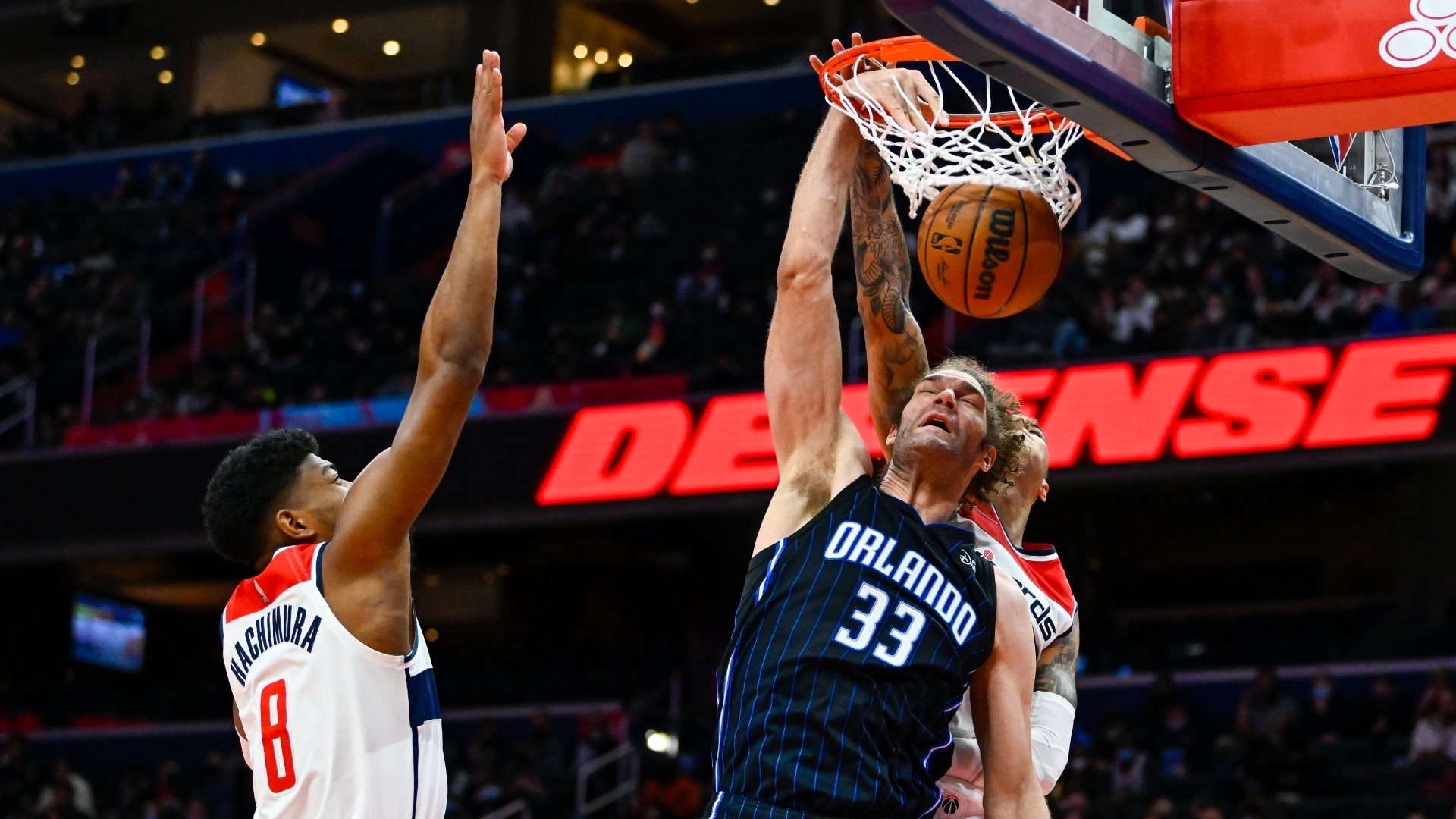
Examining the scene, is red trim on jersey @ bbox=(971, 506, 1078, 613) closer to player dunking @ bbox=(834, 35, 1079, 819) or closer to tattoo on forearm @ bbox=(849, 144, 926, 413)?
Result: player dunking @ bbox=(834, 35, 1079, 819)

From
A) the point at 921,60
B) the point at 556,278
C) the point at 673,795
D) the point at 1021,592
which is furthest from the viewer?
the point at 556,278

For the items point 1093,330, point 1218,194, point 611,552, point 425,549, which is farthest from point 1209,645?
point 1218,194

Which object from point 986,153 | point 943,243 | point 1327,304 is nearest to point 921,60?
point 986,153

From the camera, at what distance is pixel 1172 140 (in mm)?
3727

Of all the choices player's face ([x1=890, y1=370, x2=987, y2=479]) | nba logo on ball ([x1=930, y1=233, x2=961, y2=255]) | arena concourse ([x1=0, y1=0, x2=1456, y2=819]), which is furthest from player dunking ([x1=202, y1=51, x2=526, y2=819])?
arena concourse ([x1=0, y1=0, x2=1456, y2=819])

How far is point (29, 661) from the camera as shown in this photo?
2012 centimetres

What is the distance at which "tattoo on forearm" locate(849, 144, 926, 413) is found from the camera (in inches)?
154

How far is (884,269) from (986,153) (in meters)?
0.49

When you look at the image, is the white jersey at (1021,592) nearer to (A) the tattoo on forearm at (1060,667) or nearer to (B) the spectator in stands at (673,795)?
(A) the tattoo on forearm at (1060,667)

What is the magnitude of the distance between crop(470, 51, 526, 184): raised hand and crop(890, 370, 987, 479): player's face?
0.89 metres

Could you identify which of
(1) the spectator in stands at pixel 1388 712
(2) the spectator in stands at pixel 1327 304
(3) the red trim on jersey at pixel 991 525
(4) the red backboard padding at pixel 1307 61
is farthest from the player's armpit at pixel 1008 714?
(2) the spectator in stands at pixel 1327 304

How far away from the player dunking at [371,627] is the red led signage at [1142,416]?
8.12 m

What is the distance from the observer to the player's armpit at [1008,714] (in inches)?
126

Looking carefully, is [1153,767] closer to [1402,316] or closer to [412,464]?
[1402,316]
